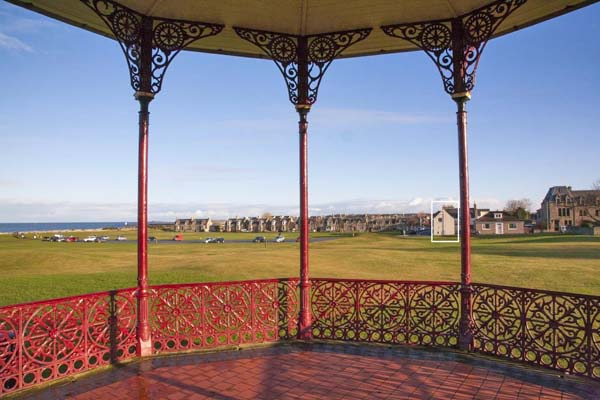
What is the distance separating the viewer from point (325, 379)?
17.2 feet

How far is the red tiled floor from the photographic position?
476 cm

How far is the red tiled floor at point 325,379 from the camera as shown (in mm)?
4758

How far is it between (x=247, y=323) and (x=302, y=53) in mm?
4737

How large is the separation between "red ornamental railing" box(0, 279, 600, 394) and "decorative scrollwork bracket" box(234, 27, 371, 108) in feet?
11.0

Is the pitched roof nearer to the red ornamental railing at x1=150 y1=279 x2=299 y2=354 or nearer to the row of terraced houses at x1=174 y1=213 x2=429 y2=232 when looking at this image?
the row of terraced houses at x1=174 y1=213 x2=429 y2=232

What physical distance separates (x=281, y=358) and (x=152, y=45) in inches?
205

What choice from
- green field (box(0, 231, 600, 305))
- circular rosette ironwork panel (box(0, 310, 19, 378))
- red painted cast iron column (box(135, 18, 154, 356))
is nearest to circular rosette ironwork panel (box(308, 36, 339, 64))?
red painted cast iron column (box(135, 18, 154, 356))

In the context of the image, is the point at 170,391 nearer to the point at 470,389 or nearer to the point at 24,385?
the point at 24,385

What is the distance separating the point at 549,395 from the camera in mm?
4707

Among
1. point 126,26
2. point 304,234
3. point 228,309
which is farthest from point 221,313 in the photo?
point 126,26

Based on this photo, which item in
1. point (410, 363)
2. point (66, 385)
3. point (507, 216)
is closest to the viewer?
point (66, 385)

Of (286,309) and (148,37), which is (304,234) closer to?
(286,309)

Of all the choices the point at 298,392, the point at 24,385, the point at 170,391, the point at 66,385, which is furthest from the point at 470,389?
the point at 24,385

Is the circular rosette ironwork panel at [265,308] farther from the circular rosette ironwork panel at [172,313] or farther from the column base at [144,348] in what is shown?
the column base at [144,348]
